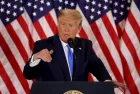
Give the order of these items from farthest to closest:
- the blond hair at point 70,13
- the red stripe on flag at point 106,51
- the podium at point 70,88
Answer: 1. the red stripe on flag at point 106,51
2. the blond hair at point 70,13
3. the podium at point 70,88

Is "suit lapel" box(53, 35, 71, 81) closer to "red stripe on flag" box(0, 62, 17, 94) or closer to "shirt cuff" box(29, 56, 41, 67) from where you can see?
"shirt cuff" box(29, 56, 41, 67)

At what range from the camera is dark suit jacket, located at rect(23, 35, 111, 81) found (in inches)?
72.2

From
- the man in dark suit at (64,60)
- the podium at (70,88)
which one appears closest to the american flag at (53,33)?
the man in dark suit at (64,60)

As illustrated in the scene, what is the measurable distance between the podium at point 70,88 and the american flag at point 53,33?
1907 mm

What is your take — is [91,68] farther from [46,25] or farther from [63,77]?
[46,25]

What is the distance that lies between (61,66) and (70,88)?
17.0 inches

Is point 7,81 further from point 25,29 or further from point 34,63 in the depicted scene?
point 34,63

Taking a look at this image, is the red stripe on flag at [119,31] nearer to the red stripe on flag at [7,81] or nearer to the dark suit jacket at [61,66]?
the red stripe on flag at [7,81]

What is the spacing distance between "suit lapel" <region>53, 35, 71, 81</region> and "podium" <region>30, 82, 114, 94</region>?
38 cm

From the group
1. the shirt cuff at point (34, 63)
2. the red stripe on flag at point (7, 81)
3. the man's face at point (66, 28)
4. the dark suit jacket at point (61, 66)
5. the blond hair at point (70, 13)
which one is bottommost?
the red stripe on flag at point (7, 81)

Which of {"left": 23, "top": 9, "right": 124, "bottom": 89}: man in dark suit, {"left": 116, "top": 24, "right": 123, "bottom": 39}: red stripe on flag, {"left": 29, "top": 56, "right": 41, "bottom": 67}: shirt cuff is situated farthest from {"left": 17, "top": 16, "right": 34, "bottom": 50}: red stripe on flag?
{"left": 29, "top": 56, "right": 41, "bottom": 67}: shirt cuff

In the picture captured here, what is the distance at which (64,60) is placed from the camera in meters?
1.86

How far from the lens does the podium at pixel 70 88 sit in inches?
55.7

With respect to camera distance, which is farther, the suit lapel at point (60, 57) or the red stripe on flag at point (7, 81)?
the red stripe on flag at point (7, 81)
